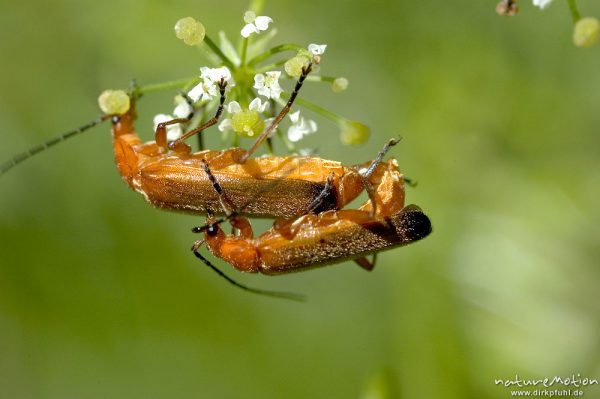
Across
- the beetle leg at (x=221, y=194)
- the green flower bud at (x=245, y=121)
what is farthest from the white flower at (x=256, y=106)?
the beetle leg at (x=221, y=194)

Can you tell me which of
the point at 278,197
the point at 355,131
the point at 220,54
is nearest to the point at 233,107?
the point at 220,54

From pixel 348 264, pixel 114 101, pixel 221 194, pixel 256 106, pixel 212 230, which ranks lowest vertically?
pixel 348 264

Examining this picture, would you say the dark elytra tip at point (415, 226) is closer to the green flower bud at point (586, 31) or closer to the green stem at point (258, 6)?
the green flower bud at point (586, 31)

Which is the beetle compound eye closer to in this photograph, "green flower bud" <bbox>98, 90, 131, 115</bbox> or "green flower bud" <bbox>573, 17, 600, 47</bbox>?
"green flower bud" <bbox>98, 90, 131, 115</bbox>

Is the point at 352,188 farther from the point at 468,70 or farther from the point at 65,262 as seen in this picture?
the point at 65,262

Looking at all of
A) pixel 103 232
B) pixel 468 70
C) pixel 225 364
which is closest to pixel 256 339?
pixel 225 364

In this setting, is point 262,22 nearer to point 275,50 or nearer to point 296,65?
point 275,50

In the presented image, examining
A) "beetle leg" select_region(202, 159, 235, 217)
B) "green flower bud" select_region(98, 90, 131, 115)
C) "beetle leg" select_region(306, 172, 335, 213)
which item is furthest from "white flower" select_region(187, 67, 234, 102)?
"beetle leg" select_region(306, 172, 335, 213)
